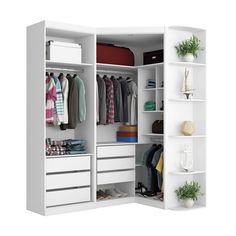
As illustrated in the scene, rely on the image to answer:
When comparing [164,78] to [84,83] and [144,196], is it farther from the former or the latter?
[144,196]

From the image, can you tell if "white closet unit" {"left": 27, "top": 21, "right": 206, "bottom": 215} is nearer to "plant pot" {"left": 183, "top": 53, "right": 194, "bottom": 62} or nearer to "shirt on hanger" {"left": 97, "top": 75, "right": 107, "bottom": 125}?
"plant pot" {"left": 183, "top": 53, "right": 194, "bottom": 62}

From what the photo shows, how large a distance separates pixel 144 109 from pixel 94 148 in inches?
45.3

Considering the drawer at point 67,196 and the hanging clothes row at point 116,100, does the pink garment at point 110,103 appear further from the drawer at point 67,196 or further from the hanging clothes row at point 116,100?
the drawer at point 67,196

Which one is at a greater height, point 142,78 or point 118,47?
point 118,47

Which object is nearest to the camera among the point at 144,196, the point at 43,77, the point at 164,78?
the point at 43,77

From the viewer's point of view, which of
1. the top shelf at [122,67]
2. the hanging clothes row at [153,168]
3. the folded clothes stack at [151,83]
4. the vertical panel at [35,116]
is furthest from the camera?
the folded clothes stack at [151,83]

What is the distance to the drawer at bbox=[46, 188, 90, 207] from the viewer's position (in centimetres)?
585

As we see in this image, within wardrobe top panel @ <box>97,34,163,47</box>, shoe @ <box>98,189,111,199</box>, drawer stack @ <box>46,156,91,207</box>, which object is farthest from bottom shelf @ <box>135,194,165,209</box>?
wardrobe top panel @ <box>97,34,163,47</box>

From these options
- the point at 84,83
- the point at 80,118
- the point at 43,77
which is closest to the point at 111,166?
the point at 80,118

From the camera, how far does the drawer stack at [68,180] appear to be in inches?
230

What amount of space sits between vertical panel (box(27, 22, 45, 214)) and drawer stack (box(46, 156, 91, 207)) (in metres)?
0.12

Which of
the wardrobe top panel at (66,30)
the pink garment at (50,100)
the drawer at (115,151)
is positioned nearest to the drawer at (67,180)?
the drawer at (115,151)

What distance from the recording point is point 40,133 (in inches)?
230

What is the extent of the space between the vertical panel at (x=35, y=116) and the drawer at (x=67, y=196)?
0.13m
